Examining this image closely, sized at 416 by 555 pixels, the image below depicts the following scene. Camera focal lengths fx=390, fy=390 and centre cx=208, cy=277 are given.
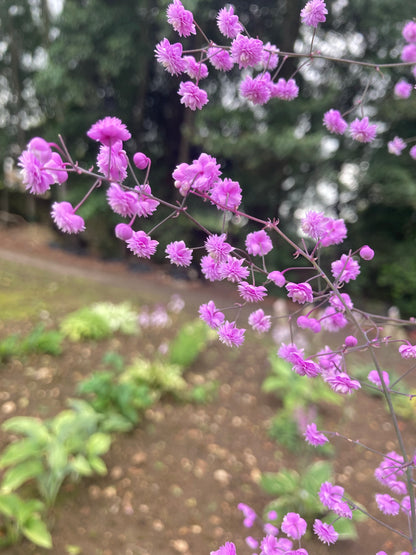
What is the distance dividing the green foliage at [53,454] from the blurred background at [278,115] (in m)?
4.33

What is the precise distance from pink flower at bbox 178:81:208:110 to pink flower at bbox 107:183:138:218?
1.13 ft

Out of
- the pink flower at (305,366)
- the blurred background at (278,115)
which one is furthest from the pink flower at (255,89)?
the blurred background at (278,115)

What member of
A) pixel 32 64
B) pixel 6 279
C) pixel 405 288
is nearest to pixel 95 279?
pixel 6 279

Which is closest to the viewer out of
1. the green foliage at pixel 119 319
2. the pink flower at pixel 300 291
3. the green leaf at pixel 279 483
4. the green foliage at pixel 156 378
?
the pink flower at pixel 300 291

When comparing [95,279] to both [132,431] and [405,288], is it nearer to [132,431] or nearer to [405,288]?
[132,431]

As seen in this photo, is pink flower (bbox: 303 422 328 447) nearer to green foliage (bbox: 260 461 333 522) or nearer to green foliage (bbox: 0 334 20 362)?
green foliage (bbox: 260 461 333 522)

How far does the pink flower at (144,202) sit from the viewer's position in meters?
0.79

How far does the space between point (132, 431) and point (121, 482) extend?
0.43 meters

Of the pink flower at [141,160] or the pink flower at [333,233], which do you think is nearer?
the pink flower at [141,160]

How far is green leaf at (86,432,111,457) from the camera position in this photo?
224cm

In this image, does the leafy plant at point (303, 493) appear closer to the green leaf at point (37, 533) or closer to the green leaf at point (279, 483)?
the green leaf at point (279, 483)

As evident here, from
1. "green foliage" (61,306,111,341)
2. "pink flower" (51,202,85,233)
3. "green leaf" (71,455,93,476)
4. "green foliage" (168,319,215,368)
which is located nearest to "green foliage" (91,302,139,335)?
"green foliage" (61,306,111,341)

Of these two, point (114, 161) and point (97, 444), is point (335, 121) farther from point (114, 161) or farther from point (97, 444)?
point (97, 444)

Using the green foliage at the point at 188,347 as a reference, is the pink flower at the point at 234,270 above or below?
above
